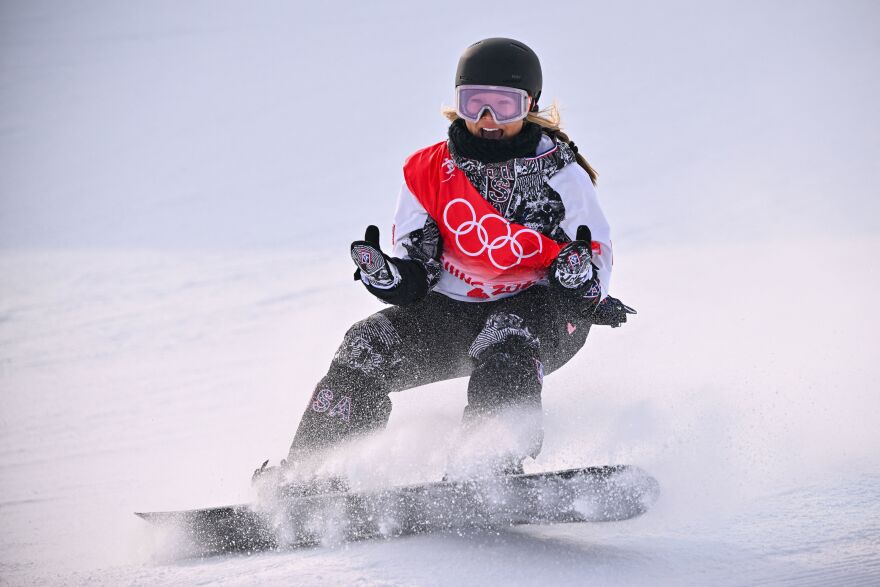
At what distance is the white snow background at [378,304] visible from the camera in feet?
9.46

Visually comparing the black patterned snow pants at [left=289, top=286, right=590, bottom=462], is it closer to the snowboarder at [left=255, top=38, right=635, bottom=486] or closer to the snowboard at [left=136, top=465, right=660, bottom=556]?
the snowboarder at [left=255, top=38, right=635, bottom=486]

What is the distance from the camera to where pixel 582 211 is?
302 centimetres

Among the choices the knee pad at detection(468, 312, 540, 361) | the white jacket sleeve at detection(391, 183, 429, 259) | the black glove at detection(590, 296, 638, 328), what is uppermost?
the white jacket sleeve at detection(391, 183, 429, 259)

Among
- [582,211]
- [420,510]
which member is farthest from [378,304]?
[420,510]

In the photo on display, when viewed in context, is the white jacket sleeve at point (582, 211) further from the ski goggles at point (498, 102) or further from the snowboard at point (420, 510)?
the snowboard at point (420, 510)

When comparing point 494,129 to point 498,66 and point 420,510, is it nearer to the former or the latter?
point 498,66

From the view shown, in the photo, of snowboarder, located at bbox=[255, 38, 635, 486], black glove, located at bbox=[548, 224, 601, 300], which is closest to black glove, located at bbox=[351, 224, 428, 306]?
snowboarder, located at bbox=[255, 38, 635, 486]

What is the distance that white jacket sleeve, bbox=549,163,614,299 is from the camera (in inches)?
119

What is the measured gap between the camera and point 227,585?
2.55m

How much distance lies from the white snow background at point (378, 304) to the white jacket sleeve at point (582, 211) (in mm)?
552

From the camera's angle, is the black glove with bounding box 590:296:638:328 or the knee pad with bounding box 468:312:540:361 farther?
the black glove with bounding box 590:296:638:328

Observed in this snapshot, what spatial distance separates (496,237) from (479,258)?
9 centimetres

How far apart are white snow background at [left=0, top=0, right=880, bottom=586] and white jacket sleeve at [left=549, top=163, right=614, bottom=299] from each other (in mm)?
552

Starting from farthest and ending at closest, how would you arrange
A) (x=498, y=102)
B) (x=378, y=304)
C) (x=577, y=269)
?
(x=378, y=304) → (x=498, y=102) → (x=577, y=269)
